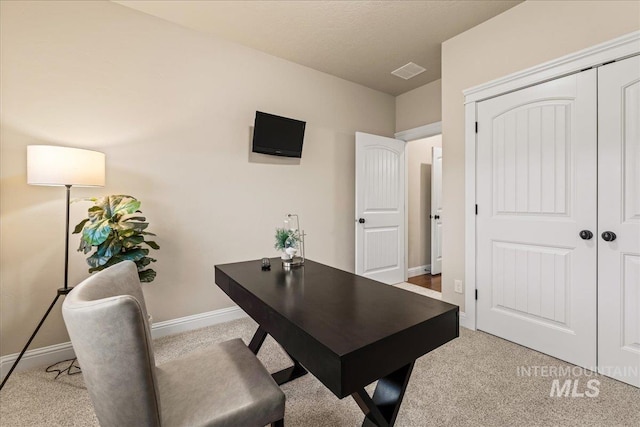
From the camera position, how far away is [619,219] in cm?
186

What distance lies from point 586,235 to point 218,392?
245 cm

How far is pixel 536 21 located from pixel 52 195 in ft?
13.0

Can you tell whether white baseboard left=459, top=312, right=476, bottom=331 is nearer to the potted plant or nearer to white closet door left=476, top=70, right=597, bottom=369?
white closet door left=476, top=70, right=597, bottom=369

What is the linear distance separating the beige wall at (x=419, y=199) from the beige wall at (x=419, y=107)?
22.4 inches

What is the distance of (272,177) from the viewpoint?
3195mm

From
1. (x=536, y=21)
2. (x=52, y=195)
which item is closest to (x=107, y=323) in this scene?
(x=52, y=195)

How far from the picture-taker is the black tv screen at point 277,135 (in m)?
2.98

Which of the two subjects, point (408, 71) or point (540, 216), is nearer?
point (540, 216)

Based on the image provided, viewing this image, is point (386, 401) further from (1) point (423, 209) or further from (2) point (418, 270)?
(1) point (423, 209)

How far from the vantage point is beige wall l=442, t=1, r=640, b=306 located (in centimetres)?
197

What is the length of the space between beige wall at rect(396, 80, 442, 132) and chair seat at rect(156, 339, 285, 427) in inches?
143

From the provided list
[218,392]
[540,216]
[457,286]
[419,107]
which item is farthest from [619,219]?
[419,107]

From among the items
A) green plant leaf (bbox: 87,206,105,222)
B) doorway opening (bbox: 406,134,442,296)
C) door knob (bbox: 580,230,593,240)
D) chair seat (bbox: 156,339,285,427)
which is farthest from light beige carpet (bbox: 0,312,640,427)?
doorway opening (bbox: 406,134,442,296)

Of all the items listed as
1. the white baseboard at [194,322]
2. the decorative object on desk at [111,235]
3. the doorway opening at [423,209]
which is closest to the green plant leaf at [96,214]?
the decorative object on desk at [111,235]
